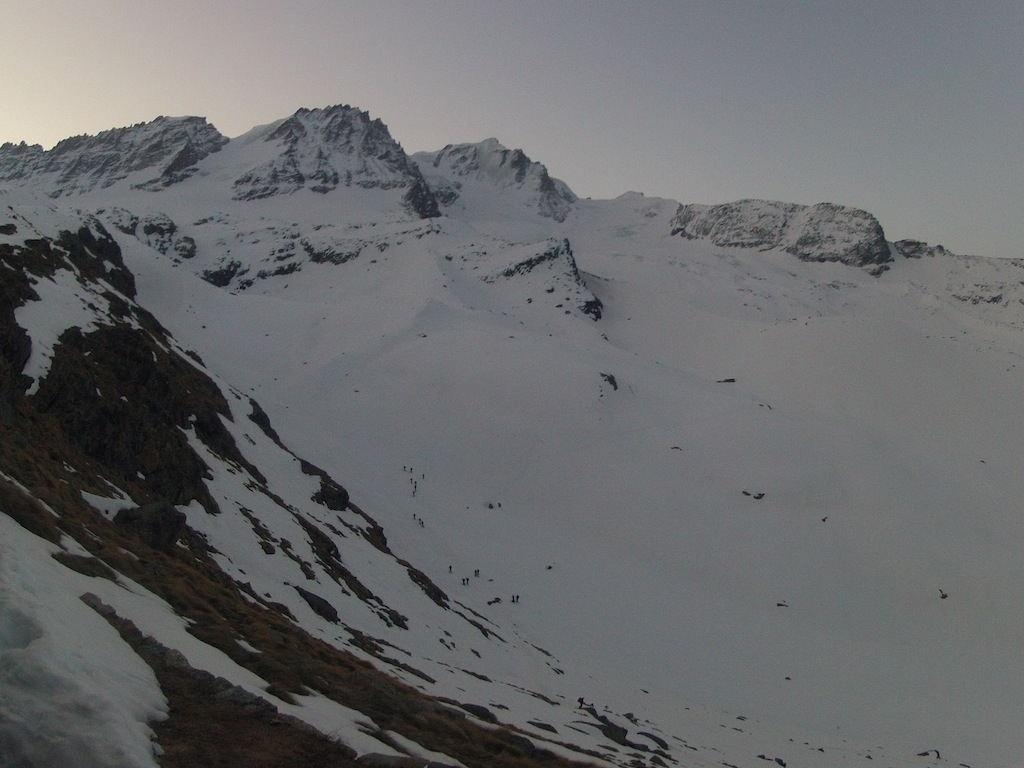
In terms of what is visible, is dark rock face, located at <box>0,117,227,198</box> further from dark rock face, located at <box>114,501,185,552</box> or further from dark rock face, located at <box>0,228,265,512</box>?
dark rock face, located at <box>114,501,185,552</box>

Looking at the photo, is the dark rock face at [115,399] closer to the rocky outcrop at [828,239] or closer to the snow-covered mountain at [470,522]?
the snow-covered mountain at [470,522]

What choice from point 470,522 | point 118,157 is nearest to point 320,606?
point 470,522

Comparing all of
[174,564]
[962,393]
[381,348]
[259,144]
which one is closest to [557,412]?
[381,348]

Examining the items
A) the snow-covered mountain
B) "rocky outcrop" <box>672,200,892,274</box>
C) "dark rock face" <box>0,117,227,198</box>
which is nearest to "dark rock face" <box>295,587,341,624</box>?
the snow-covered mountain

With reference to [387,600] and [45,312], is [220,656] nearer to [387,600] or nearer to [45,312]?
[387,600]

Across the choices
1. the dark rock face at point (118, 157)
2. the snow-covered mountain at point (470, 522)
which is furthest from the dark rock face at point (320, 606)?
the dark rock face at point (118, 157)
